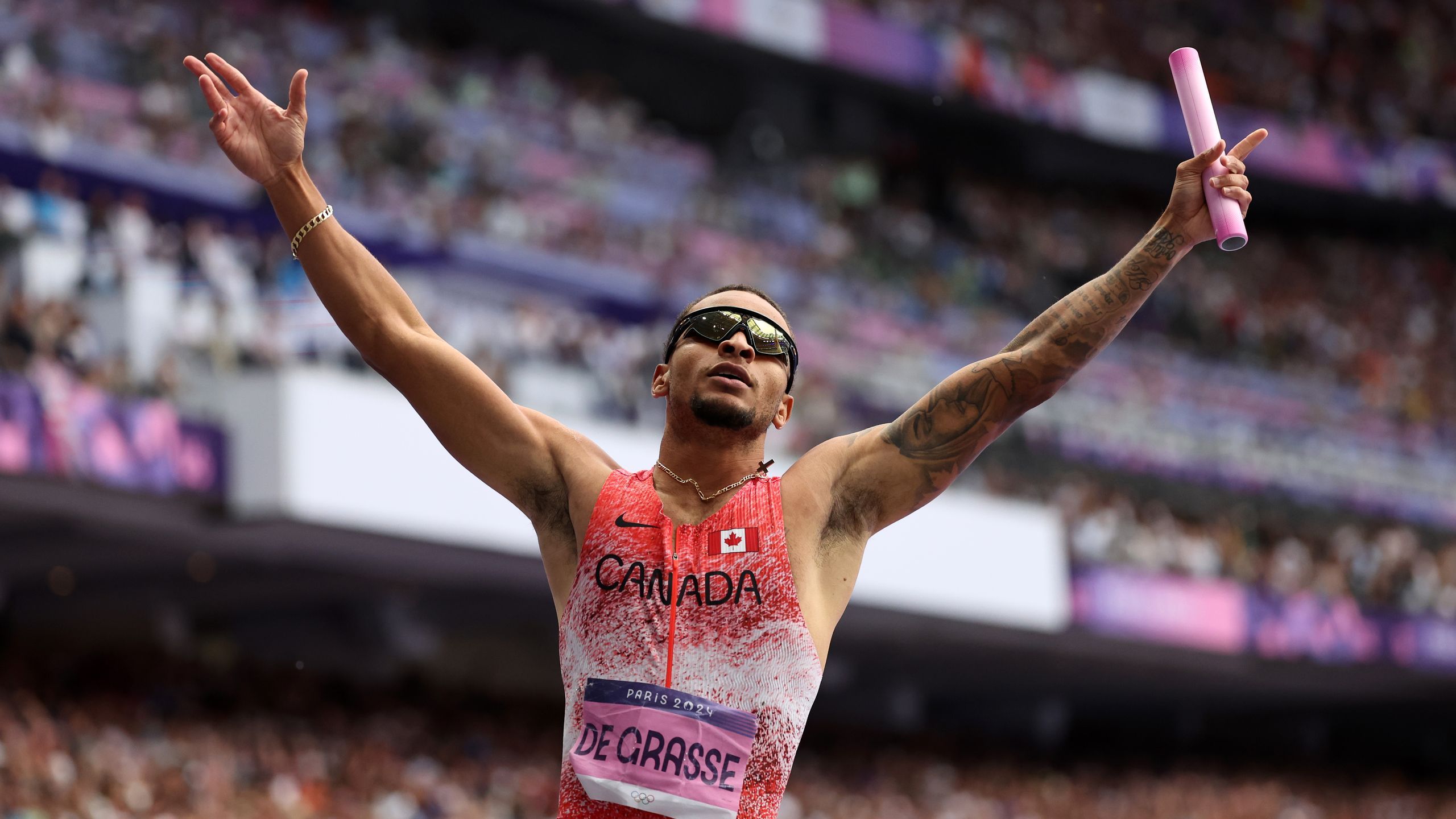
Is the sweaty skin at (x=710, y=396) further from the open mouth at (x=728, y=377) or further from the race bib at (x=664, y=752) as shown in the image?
the race bib at (x=664, y=752)

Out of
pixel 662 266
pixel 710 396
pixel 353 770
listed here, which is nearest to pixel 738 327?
pixel 710 396

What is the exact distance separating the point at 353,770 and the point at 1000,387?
12.7 metres

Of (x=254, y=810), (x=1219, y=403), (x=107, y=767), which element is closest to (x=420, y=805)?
(x=254, y=810)

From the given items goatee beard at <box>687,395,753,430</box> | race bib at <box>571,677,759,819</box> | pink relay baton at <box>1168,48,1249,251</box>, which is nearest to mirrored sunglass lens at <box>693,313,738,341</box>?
goatee beard at <box>687,395,753,430</box>

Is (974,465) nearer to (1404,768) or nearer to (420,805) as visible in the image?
(420,805)

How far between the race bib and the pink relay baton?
160cm

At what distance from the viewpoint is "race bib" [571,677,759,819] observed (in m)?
3.51

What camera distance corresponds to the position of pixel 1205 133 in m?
4.06

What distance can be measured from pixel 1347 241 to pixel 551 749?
81.2 ft

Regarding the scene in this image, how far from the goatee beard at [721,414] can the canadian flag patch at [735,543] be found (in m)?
0.25

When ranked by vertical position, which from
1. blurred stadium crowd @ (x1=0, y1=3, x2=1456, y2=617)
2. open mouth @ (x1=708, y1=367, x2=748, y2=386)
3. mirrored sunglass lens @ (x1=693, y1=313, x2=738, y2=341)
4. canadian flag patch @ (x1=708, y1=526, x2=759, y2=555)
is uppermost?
blurred stadium crowd @ (x1=0, y1=3, x2=1456, y2=617)

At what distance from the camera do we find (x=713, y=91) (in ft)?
103

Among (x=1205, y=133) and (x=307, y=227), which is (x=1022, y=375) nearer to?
(x=1205, y=133)

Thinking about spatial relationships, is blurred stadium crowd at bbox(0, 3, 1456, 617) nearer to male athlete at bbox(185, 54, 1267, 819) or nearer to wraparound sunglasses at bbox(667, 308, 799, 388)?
male athlete at bbox(185, 54, 1267, 819)
